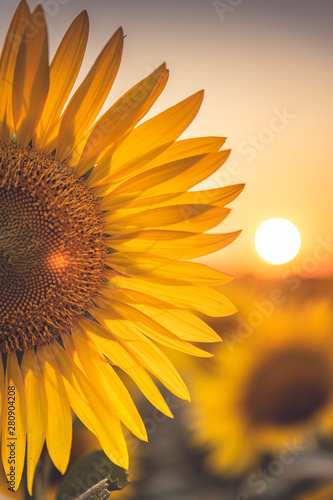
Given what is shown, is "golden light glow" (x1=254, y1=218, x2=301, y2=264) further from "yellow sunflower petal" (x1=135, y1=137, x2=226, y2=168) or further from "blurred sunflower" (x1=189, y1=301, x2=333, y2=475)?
"yellow sunflower petal" (x1=135, y1=137, x2=226, y2=168)

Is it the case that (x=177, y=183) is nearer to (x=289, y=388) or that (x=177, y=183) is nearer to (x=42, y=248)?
(x=42, y=248)

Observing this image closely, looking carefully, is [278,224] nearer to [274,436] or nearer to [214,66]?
[214,66]

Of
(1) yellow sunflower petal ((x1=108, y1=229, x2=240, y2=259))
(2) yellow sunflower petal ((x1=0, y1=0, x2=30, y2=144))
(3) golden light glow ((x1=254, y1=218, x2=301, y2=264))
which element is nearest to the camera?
(2) yellow sunflower petal ((x1=0, y1=0, x2=30, y2=144))

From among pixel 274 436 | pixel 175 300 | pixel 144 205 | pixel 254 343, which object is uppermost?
pixel 144 205

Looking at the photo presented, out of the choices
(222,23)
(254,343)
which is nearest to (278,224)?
(254,343)

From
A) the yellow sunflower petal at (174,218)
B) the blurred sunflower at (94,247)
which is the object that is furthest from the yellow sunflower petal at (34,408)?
the yellow sunflower petal at (174,218)

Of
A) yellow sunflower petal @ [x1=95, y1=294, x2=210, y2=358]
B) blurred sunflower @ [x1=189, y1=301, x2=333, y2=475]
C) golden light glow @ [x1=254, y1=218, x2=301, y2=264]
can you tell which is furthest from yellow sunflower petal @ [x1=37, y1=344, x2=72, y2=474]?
golden light glow @ [x1=254, y1=218, x2=301, y2=264]
